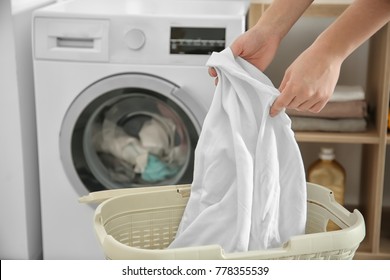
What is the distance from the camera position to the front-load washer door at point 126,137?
191 centimetres

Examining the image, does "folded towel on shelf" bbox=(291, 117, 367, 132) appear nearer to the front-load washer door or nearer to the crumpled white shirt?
the front-load washer door

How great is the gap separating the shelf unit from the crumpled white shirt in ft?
2.29

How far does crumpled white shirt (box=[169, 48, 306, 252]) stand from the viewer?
47.5 inches

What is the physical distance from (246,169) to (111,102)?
0.84 meters

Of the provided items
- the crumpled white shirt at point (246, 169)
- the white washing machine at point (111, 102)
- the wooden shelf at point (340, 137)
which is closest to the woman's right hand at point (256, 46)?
the crumpled white shirt at point (246, 169)

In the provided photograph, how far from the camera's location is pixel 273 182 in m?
1.21

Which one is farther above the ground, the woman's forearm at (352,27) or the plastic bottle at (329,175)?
the woman's forearm at (352,27)

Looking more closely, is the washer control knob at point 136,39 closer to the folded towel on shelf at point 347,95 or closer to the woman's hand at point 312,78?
the folded towel on shelf at point 347,95

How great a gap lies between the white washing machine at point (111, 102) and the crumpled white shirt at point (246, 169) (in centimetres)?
59

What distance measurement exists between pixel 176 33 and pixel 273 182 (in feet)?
2.59

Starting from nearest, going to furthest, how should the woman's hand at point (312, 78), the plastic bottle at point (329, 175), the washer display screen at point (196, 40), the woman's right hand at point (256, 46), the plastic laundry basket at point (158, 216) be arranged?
the woman's hand at point (312, 78)
the plastic laundry basket at point (158, 216)
the woman's right hand at point (256, 46)
the washer display screen at point (196, 40)
the plastic bottle at point (329, 175)

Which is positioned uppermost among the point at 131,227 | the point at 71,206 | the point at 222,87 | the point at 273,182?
the point at 222,87
